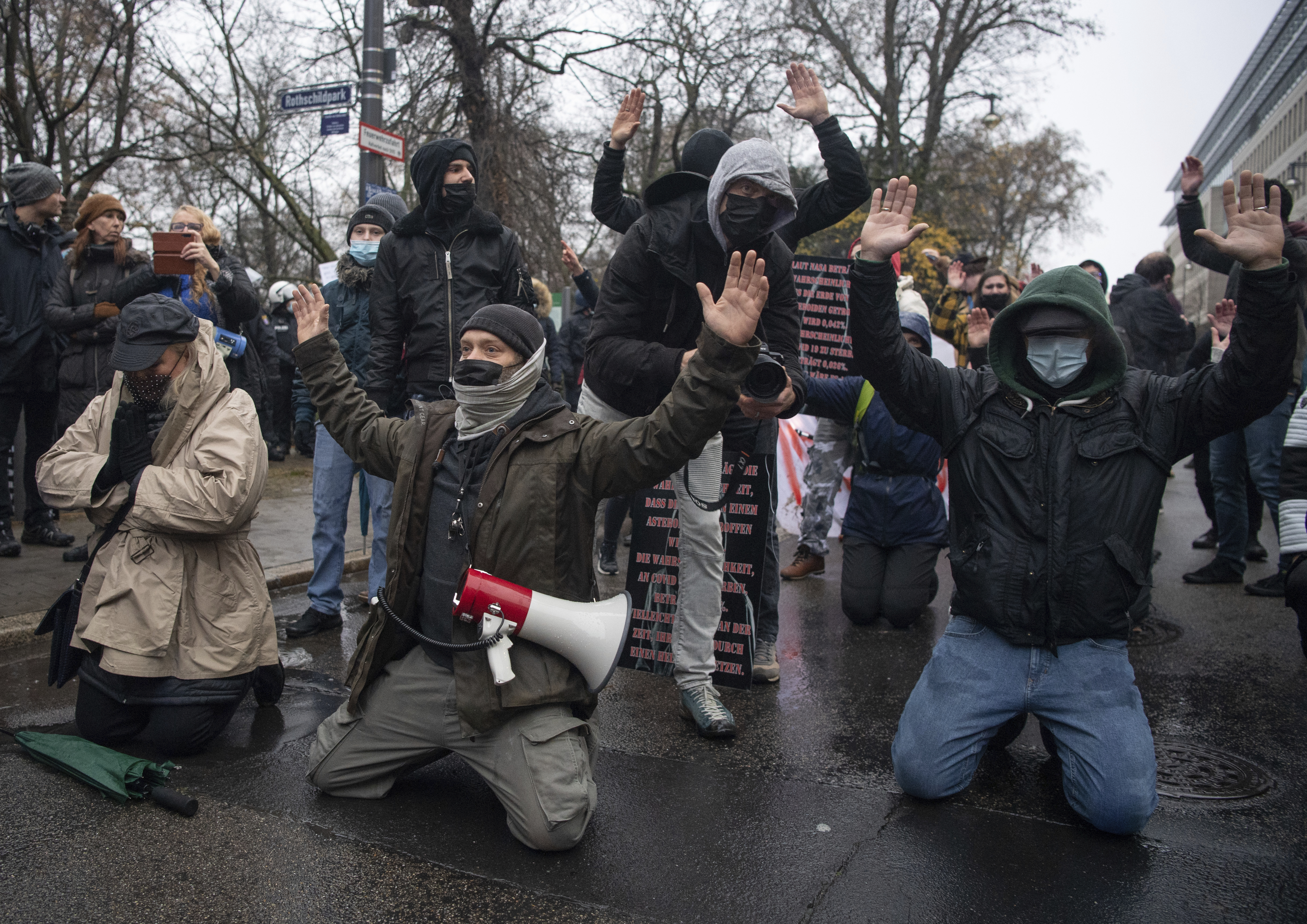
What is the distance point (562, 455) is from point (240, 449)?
1.37m

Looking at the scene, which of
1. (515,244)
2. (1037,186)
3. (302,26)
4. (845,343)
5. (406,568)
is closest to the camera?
(406,568)

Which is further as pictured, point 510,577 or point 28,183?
point 28,183

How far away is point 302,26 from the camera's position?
1421 cm

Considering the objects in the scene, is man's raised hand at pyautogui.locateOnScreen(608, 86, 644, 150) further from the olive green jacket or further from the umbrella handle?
the umbrella handle

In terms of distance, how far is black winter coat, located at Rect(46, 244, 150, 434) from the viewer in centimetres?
606

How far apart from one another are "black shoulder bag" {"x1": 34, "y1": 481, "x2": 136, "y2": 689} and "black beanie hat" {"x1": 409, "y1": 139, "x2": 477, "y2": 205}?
2007 mm

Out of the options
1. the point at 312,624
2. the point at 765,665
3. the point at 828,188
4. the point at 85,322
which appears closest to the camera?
the point at 828,188

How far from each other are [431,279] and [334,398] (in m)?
1.50

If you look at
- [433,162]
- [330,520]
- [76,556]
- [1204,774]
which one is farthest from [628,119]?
[76,556]

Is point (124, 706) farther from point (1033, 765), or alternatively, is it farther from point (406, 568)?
point (1033, 765)

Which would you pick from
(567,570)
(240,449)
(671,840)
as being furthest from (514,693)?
(240,449)

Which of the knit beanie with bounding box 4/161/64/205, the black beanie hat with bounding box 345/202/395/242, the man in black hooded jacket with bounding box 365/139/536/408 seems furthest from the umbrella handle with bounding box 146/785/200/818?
the knit beanie with bounding box 4/161/64/205

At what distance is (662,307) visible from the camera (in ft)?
13.2

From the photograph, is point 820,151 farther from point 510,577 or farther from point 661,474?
point 510,577
